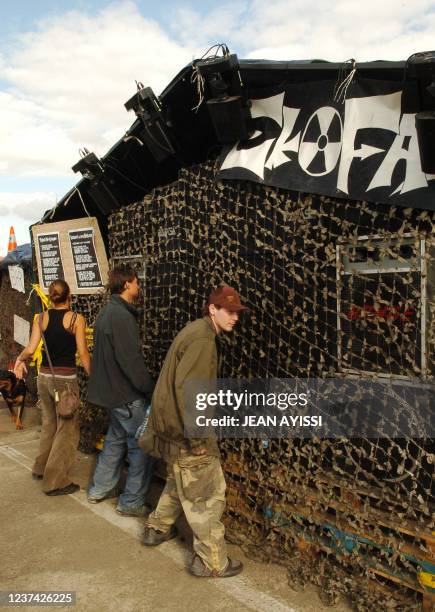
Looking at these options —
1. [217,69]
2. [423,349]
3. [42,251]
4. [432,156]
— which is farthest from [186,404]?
[42,251]

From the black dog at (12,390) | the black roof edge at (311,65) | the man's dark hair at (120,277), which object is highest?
the black roof edge at (311,65)

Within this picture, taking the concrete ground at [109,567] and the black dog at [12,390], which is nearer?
the concrete ground at [109,567]

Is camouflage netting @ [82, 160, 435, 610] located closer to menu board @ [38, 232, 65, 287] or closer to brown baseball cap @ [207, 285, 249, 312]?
brown baseball cap @ [207, 285, 249, 312]

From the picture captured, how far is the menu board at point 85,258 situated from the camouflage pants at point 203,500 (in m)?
3.42

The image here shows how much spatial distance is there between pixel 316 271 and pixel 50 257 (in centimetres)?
457

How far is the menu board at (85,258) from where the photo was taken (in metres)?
6.43

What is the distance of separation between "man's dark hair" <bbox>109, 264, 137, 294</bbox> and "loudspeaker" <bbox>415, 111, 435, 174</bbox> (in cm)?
247

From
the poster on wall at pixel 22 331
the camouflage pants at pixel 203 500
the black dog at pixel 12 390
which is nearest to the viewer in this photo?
the camouflage pants at pixel 203 500

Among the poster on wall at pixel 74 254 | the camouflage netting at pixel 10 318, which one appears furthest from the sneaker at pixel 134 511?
the camouflage netting at pixel 10 318

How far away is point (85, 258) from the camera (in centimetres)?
653

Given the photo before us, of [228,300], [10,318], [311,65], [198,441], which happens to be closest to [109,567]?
[198,441]

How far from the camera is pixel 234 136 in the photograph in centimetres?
409

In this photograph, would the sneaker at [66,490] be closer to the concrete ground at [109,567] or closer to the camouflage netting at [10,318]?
the concrete ground at [109,567]

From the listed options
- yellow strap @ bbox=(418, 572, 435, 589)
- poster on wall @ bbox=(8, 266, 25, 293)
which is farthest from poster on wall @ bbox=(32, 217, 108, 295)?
yellow strap @ bbox=(418, 572, 435, 589)
